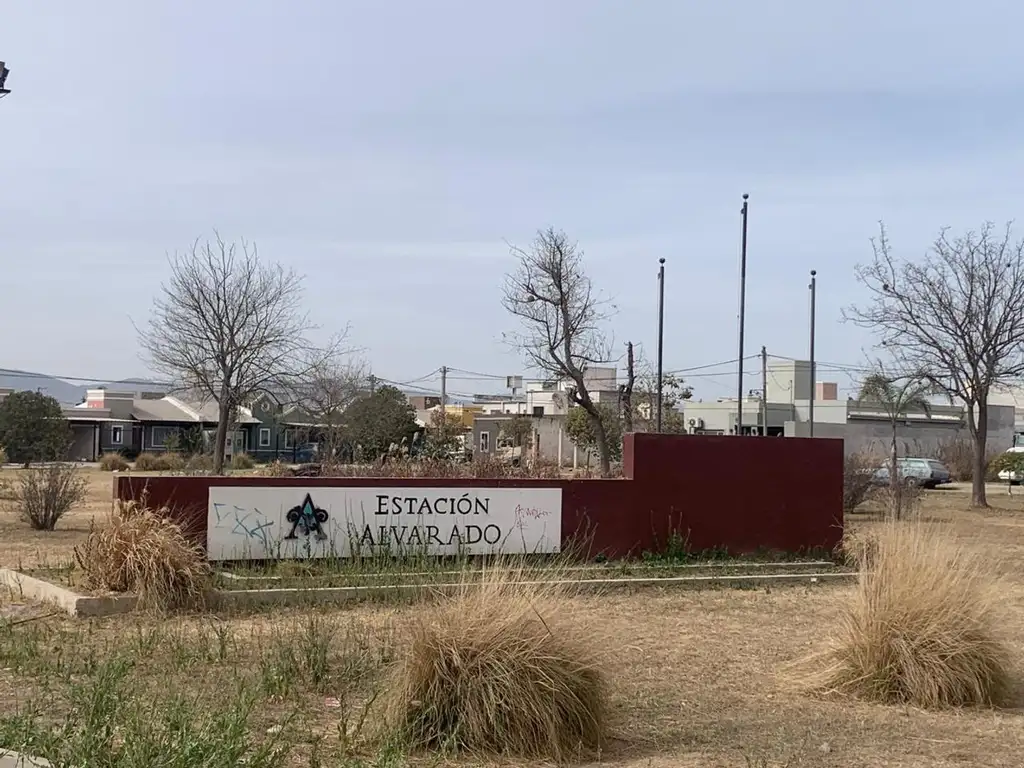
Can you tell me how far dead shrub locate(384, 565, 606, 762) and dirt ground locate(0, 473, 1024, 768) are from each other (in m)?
0.35

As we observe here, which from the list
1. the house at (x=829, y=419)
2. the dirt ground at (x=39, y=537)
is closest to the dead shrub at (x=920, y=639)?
the dirt ground at (x=39, y=537)

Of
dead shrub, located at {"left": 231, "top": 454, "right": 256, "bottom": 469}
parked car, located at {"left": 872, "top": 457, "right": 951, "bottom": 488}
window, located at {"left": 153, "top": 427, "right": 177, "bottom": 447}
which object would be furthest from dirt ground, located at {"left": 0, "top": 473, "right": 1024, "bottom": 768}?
window, located at {"left": 153, "top": 427, "right": 177, "bottom": 447}

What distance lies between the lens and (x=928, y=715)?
7648 mm

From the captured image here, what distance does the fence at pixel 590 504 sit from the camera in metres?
13.4

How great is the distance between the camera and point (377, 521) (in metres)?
14.0

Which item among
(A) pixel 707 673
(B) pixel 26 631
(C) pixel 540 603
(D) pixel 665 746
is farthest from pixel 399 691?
(B) pixel 26 631

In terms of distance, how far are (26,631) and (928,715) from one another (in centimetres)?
685

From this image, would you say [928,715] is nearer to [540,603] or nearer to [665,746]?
[665,746]

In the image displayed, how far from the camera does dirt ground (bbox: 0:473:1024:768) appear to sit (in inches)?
262

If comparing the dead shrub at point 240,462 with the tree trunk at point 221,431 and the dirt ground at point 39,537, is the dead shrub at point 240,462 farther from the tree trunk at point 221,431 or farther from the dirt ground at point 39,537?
the dirt ground at point 39,537

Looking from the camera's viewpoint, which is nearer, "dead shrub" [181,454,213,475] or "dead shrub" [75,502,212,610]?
"dead shrub" [75,502,212,610]

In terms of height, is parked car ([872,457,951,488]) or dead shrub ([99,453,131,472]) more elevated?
parked car ([872,457,951,488])

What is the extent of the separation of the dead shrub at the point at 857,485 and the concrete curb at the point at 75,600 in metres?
18.4

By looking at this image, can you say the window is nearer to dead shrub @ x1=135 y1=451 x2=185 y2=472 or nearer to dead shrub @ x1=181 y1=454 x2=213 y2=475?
dead shrub @ x1=135 y1=451 x2=185 y2=472
